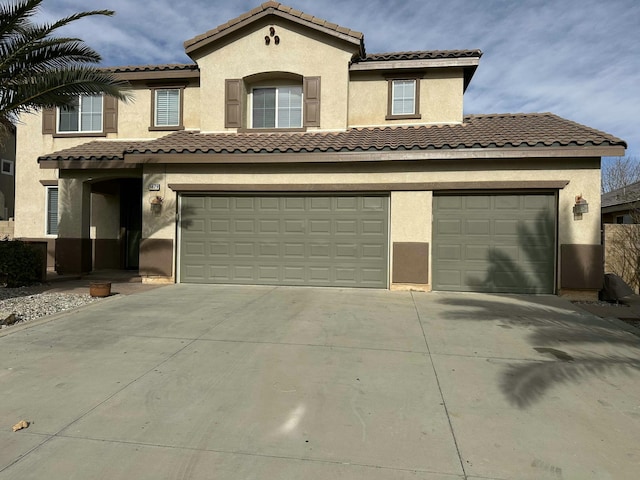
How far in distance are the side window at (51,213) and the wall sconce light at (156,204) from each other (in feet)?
19.4

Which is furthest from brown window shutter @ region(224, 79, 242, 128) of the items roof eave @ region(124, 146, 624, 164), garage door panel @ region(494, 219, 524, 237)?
garage door panel @ region(494, 219, 524, 237)

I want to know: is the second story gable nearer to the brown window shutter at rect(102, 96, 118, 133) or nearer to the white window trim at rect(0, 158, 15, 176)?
the brown window shutter at rect(102, 96, 118, 133)

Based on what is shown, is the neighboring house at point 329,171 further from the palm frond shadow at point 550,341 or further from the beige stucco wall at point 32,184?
the palm frond shadow at point 550,341

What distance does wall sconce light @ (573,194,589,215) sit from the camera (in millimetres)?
9062

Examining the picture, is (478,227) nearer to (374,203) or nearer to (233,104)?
(374,203)

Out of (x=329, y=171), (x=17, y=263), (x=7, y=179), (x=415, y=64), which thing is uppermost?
(x=415, y=64)

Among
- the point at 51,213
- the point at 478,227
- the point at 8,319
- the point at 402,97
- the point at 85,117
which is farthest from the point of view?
the point at 51,213

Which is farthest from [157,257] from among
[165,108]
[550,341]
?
[550,341]

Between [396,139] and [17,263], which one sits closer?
[17,263]

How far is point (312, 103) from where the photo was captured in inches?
470

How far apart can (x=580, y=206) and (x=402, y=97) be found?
5816 millimetres

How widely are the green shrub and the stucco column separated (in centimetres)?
225

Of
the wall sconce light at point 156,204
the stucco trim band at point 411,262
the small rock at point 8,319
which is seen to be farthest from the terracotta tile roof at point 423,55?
the small rock at point 8,319

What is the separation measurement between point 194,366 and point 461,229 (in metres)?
7.26
